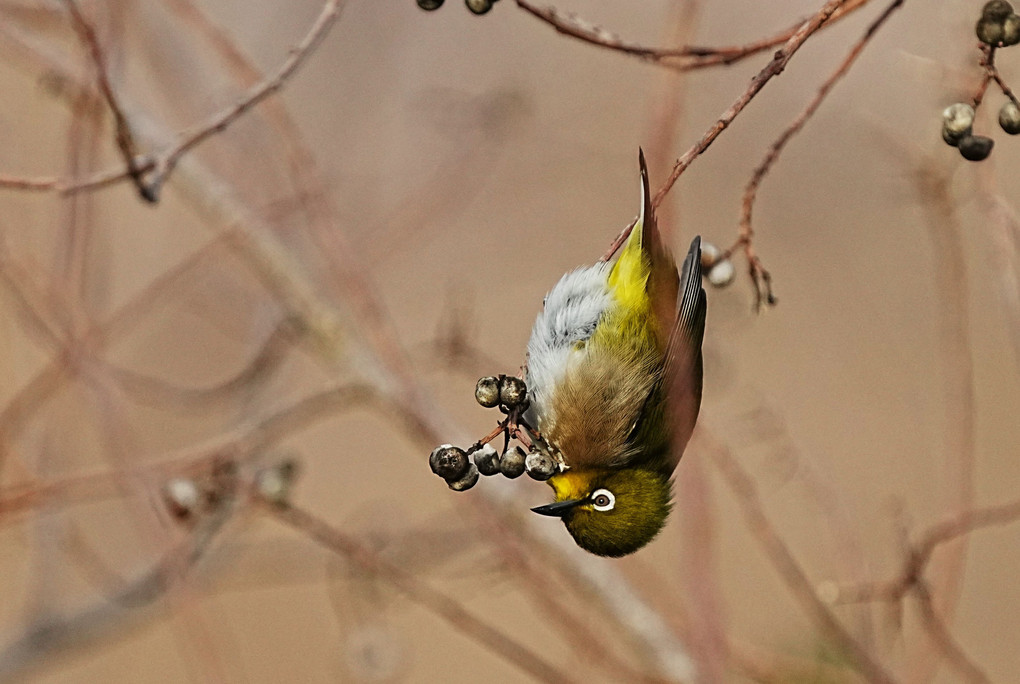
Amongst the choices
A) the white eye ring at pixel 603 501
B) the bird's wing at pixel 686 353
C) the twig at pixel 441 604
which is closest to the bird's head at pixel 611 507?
the white eye ring at pixel 603 501

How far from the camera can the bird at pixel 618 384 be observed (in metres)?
2.13

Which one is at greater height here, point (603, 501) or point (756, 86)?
point (756, 86)

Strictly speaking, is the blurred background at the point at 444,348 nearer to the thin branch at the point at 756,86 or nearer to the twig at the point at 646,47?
the twig at the point at 646,47

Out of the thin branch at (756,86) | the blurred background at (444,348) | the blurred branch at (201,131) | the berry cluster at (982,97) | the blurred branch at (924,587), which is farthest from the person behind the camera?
the blurred background at (444,348)

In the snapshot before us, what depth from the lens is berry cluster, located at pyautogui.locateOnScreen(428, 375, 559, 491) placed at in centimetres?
151

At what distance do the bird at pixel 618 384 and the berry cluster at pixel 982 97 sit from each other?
0.57m

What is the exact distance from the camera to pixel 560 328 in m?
2.44

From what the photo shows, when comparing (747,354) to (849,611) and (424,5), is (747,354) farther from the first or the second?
(424,5)

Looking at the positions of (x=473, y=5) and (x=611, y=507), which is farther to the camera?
(x=611, y=507)

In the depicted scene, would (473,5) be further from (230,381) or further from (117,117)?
(230,381)

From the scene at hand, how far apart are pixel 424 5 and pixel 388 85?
94.2 inches

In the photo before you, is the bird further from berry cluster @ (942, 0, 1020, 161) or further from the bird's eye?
berry cluster @ (942, 0, 1020, 161)

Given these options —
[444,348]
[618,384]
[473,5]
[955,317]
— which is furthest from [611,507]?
[473,5]

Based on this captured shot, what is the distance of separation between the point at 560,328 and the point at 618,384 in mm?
206
